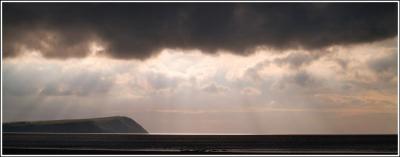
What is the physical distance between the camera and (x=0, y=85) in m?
65.9

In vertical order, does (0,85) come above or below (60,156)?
above

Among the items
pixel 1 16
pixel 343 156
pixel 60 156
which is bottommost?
pixel 343 156

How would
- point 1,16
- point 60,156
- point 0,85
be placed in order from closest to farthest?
point 1,16 < point 60,156 < point 0,85

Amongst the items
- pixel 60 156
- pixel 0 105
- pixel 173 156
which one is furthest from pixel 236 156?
pixel 0 105

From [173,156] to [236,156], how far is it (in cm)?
851

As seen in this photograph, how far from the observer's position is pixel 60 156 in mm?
61469

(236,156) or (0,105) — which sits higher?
(0,105)

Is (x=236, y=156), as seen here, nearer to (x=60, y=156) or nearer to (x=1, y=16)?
(x=60, y=156)

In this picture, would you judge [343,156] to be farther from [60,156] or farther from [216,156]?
[60,156]

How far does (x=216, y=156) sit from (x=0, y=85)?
29869 mm

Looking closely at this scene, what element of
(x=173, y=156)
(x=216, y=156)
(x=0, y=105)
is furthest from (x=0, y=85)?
(x=216, y=156)

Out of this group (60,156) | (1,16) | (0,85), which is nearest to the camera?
(1,16)

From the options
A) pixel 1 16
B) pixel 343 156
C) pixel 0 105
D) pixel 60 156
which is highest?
pixel 1 16

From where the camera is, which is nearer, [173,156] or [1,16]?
[1,16]
